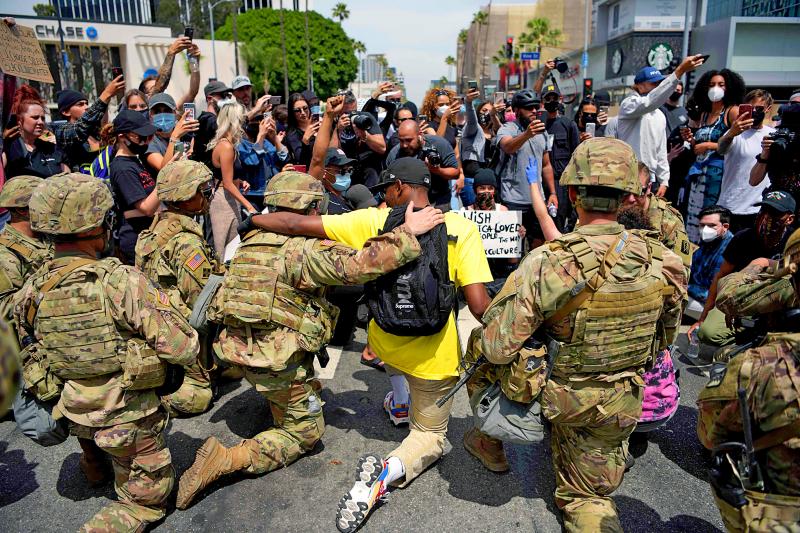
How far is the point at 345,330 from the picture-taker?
498cm

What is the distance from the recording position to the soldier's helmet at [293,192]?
10.9ft

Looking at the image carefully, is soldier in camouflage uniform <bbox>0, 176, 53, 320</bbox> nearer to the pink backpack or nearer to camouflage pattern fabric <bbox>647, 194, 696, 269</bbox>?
the pink backpack

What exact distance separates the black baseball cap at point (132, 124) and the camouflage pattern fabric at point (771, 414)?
4.45 meters

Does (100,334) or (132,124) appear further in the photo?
(132,124)

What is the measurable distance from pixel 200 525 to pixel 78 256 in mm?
1601

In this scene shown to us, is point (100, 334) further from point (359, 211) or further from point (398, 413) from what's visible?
point (398, 413)

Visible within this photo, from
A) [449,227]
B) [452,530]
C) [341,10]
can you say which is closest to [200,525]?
[452,530]

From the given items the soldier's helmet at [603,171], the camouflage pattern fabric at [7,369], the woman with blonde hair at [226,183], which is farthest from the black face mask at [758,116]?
the camouflage pattern fabric at [7,369]

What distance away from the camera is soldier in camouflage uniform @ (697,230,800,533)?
1.84 m

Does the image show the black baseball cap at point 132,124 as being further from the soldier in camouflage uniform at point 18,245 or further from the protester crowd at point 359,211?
the soldier in camouflage uniform at point 18,245

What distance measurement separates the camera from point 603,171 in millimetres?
2541

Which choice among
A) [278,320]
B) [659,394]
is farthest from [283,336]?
[659,394]

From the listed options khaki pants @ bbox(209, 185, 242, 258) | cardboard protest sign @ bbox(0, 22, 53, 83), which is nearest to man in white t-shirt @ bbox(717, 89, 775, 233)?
khaki pants @ bbox(209, 185, 242, 258)

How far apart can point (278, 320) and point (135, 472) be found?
1.09 meters
